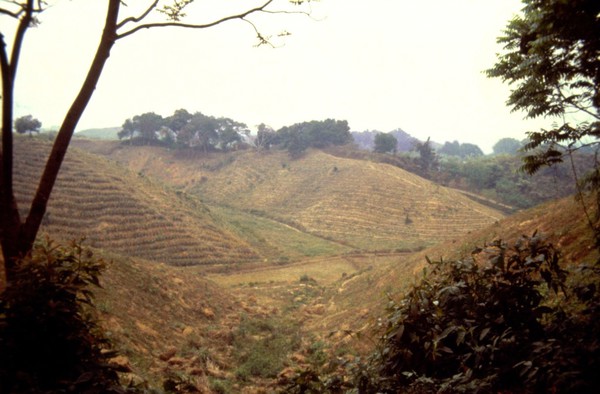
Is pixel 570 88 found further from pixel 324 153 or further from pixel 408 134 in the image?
pixel 408 134

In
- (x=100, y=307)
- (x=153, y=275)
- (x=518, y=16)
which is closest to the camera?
(x=518, y=16)

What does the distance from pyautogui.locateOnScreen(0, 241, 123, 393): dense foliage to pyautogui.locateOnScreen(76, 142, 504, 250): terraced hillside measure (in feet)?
119

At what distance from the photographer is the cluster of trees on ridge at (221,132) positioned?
73.2 m

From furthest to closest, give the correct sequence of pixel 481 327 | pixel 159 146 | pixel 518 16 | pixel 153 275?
pixel 159 146, pixel 153 275, pixel 518 16, pixel 481 327

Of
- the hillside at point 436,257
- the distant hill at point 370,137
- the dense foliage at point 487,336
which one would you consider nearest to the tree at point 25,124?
the hillside at point 436,257

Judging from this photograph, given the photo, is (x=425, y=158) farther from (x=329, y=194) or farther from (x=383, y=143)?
(x=329, y=194)

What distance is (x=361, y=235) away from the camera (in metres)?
43.0

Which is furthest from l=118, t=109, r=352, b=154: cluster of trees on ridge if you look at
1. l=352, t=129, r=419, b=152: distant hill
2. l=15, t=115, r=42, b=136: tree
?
l=352, t=129, r=419, b=152: distant hill

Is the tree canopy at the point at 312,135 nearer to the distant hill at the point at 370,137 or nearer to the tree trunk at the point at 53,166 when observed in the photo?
the tree trunk at the point at 53,166

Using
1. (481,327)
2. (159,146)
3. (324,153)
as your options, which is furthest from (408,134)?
(481,327)

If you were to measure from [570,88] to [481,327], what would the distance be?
4.62 metres

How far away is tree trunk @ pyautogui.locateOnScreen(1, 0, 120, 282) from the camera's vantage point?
378 cm

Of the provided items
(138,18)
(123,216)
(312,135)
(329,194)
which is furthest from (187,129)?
(138,18)

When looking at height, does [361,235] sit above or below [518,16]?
below
